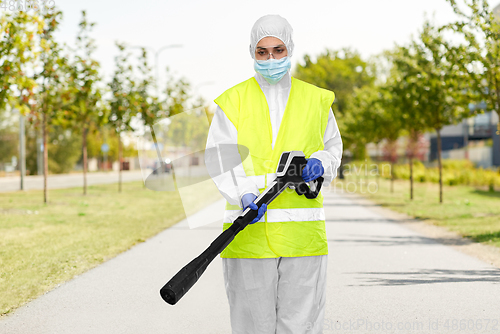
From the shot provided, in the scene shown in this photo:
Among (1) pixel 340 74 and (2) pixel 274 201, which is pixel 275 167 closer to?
(2) pixel 274 201

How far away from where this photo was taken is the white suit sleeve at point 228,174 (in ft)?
8.96

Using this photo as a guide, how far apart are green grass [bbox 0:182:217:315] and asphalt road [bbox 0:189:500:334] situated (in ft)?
0.95

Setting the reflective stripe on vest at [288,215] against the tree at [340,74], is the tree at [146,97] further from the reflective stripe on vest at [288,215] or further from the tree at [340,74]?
the tree at [340,74]

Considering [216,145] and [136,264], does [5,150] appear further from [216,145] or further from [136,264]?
[216,145]

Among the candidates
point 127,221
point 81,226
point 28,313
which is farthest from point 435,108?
point 28,313

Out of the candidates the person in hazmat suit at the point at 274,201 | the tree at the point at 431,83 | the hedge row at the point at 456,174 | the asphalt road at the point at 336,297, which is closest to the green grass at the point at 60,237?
the asphalt road at the point at 336,297

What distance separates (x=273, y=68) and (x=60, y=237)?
7767mm

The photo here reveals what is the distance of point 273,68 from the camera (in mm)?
2830

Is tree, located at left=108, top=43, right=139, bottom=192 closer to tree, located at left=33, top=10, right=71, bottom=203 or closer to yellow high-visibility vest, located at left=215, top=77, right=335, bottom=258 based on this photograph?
tree, located at left=33, top=10, right=71, bottom=203

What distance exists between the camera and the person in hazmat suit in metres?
2.71

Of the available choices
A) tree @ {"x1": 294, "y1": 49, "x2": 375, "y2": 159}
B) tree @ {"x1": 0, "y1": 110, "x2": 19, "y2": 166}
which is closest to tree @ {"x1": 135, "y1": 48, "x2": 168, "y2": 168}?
tree @ {"x1": 294, "y1": 49, "x2": 375, "y2": 159}

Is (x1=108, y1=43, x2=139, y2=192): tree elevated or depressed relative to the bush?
elevated

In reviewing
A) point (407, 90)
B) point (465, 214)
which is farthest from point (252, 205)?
point (407, 90)

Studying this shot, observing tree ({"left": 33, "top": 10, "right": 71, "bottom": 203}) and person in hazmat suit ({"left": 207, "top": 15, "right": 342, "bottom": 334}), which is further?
Result: tree ({"left": 33, "top": 10, "right": 71, "bottom": 203})
